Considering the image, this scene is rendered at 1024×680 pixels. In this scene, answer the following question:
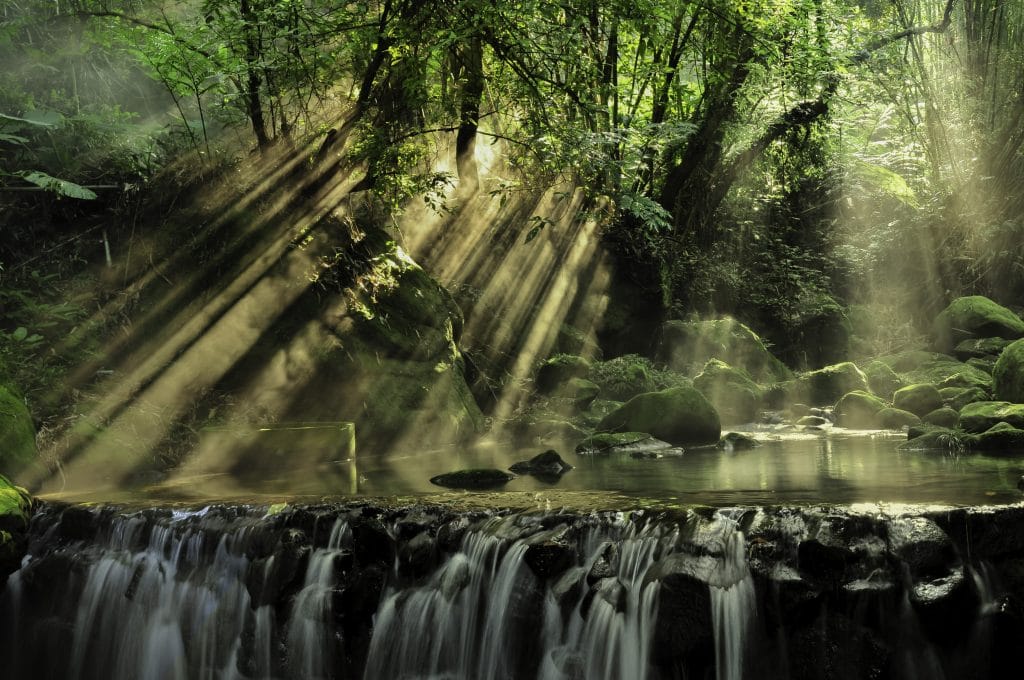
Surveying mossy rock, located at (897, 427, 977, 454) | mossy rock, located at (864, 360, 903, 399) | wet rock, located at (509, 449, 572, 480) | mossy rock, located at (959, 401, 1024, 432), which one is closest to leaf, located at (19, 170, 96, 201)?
wet rock, located at (509, 449, 572, 480)

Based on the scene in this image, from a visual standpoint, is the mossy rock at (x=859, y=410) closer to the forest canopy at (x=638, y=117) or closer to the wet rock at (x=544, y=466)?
the forest canopy at (x=638, y=117)

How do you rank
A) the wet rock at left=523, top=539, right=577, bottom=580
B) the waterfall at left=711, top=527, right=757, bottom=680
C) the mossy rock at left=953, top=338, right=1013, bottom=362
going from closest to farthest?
1. the waterfall at left=711, top=527, right=757, bottom=680
2. the wet rock at left=523, top=539, right=577, bottom=580
3. the mossy rock at left=953, top=338, right=1013, bottom=362

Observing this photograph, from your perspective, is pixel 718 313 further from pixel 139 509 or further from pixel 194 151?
pixel 139 509

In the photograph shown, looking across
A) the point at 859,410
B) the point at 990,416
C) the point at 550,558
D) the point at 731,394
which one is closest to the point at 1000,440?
the point at 990,416

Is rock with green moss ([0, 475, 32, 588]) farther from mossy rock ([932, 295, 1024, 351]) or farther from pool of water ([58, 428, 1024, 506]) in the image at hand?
mossy rock ([932, 295, 1024, 351])

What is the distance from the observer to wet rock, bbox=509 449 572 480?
9.92 m

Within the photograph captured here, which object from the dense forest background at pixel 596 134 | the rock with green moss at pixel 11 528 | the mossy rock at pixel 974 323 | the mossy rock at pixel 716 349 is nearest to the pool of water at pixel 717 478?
the rock with green moss at pixel 11 528

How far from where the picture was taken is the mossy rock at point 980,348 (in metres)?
17.2

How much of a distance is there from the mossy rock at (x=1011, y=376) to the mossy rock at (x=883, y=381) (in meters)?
3.14

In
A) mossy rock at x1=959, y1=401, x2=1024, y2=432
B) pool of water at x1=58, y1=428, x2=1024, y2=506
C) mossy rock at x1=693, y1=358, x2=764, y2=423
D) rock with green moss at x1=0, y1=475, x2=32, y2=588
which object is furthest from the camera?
mossy rock at x1=693, y1=358, x2=764, y2=423

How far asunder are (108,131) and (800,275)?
54.4ft

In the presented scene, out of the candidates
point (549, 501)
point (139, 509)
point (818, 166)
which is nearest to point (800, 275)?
point (818, 166)

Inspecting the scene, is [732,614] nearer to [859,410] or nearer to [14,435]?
[14,435]

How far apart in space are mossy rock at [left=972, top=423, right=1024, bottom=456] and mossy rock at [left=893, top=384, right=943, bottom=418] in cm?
335
